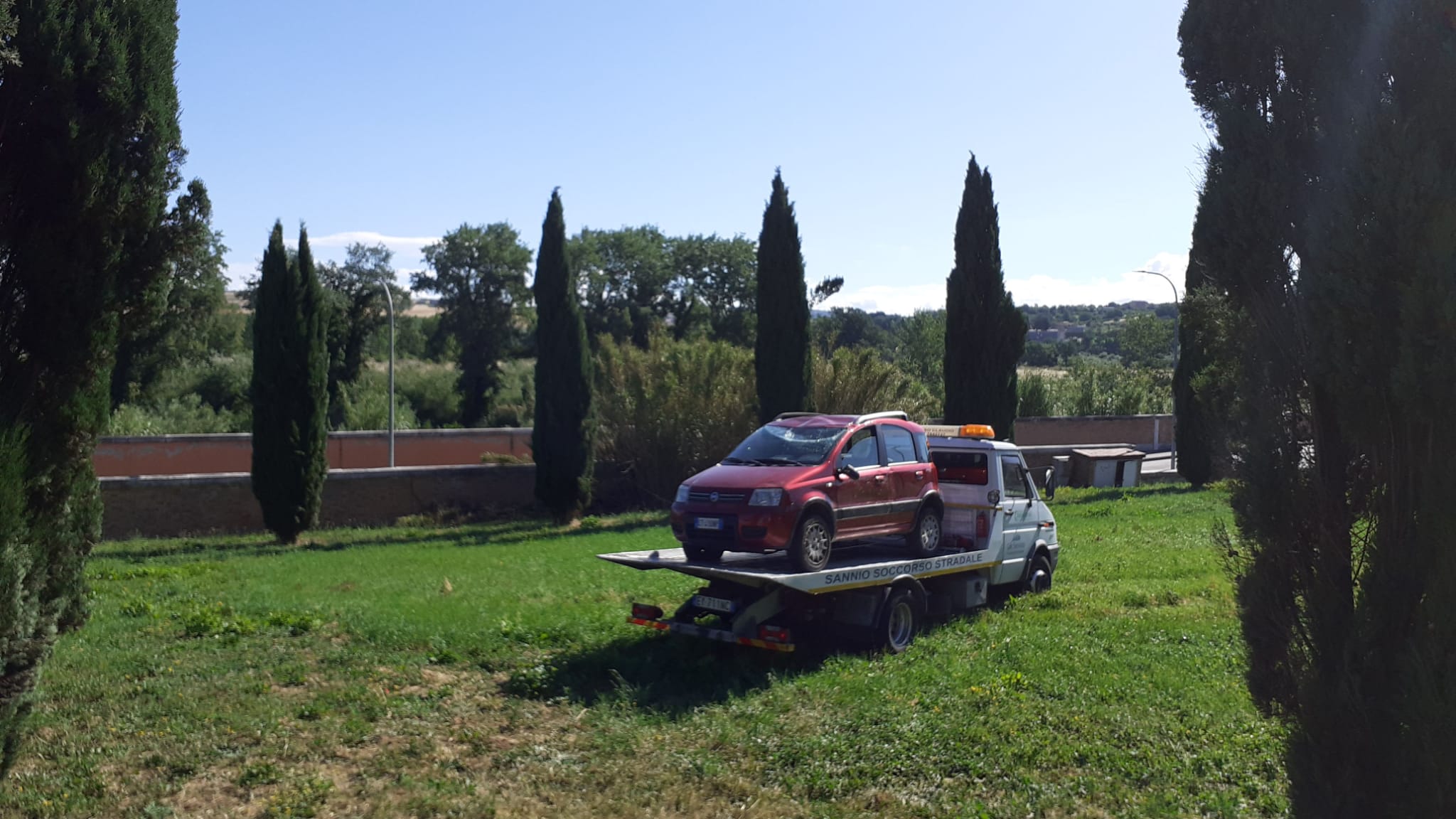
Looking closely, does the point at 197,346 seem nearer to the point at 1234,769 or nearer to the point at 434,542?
the point at 434,542

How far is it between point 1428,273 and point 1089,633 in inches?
309

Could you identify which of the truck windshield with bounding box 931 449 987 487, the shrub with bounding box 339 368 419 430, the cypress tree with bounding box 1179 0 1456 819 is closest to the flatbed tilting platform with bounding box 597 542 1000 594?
the truck windshield with bounding box 931 449 987 487

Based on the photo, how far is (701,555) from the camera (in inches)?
425

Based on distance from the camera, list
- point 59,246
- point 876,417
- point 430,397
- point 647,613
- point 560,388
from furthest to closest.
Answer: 1. point 430,397
2. point 560,388
3. point 876,417
4. point 647,613
5. point 59,246

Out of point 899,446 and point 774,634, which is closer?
point 774,634

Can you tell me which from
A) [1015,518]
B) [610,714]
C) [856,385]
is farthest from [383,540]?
[610,714]

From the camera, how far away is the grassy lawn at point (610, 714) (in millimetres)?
7051

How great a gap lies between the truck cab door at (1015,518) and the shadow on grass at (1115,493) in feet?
38.3

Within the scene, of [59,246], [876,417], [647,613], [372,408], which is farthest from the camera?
[372,408]

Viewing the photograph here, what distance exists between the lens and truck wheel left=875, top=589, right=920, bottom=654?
10664 millimetres

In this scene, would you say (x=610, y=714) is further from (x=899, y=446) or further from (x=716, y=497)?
(x=899, y=446)

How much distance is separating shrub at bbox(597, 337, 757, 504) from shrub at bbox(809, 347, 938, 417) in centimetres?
173

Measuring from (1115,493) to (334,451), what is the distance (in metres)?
21.6

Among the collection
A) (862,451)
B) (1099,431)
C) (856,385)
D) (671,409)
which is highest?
(856,385)
